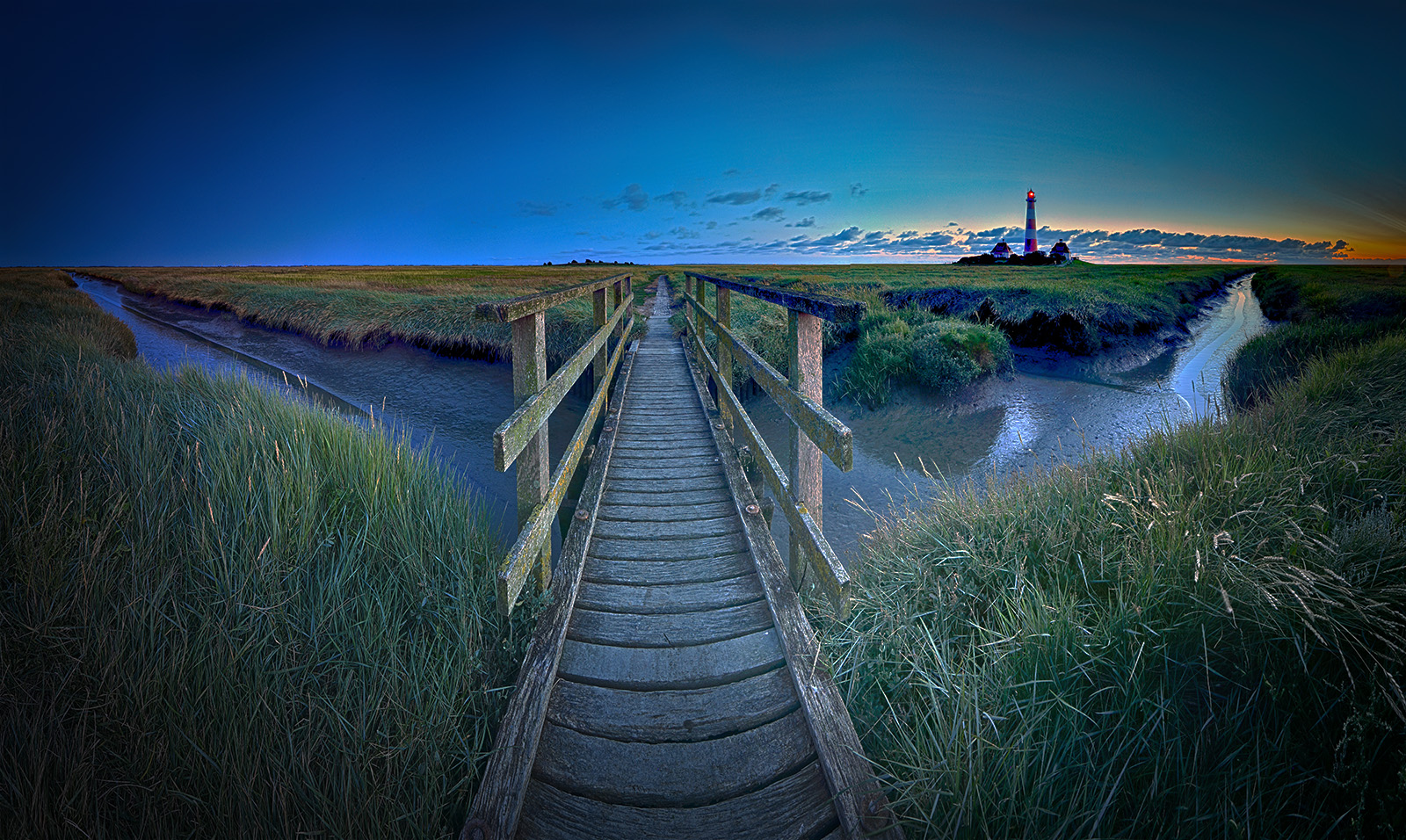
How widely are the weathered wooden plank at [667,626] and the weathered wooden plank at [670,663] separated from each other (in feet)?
0.12

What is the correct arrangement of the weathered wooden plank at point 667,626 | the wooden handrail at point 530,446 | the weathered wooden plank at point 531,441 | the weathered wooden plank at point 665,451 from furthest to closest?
the weathered wooden plank at point 665,451 < the weathered wooden plank at point 531,441 < the weathered wooden plank at point 667,626 < the wooden handrail at point 530,446

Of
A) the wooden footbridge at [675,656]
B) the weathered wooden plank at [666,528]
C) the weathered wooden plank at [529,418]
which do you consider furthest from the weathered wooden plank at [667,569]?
the weathered wooden plank at [529,418]

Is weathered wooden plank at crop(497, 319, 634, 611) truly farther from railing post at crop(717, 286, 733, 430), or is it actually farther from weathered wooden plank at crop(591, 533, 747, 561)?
railing post at crop(717, 286, 733, 430)

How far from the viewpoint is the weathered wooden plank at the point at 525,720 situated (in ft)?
6.03

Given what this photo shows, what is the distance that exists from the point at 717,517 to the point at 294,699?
2.70 m

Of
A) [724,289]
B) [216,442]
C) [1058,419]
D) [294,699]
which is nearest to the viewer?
[294,699]

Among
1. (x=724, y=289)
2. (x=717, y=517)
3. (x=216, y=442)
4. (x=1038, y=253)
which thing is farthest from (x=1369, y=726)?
(x=1038, y=253)

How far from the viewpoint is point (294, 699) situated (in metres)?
2.14

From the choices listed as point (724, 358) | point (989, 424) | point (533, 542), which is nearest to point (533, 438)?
point (533, 542)

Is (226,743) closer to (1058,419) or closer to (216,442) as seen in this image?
(216,442)

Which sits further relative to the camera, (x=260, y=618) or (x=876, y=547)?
(x=876, y=547)

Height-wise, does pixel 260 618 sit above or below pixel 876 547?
above

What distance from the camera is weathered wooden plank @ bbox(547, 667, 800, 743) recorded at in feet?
7.53

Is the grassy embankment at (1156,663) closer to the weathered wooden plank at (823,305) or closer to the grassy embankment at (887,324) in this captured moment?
the weathered wooden plank at (823,305)
